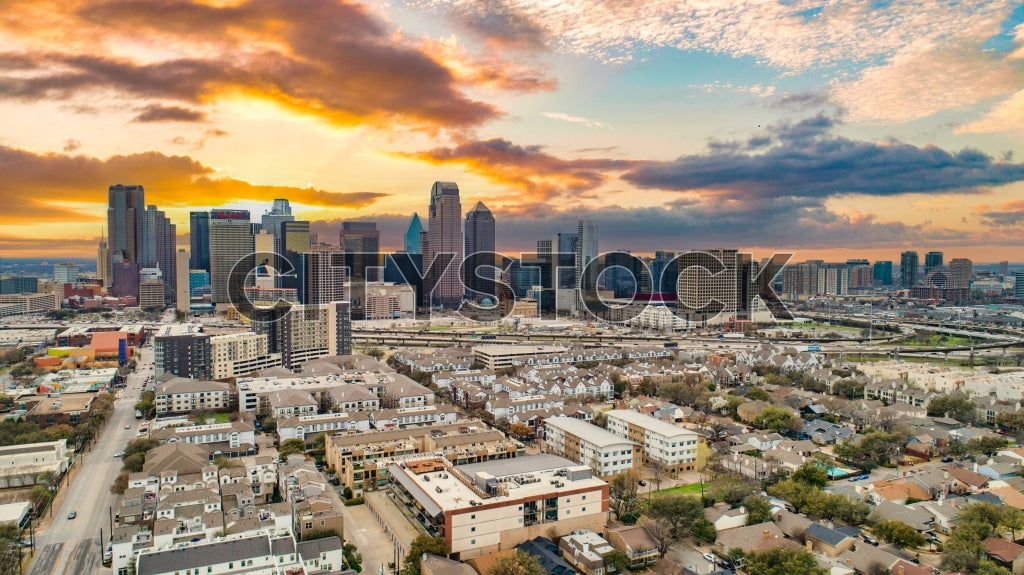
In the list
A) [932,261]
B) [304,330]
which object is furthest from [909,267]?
[304,330]

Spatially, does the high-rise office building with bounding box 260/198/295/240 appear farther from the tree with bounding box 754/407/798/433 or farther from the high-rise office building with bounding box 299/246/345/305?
the tree with bounding box 754/407/798/433

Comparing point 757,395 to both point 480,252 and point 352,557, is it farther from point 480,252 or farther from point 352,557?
point 480,252

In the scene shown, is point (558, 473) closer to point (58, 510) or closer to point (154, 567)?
point (154, 567)

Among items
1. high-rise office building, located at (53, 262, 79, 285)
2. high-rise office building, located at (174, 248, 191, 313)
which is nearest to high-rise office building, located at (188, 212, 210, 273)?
high-rise office building, located at (53, 262, 79, 285)

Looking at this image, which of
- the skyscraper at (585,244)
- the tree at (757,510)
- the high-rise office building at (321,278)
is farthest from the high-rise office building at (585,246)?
the tree at (757,510)

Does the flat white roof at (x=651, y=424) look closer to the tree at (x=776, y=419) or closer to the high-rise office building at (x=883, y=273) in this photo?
the tree at (x=776, y=419)

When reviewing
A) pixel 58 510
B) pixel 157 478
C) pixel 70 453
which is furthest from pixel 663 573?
pixel 70 453

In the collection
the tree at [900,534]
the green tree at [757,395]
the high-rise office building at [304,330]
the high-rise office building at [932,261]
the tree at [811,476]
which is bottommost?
the tree at [900,534]
